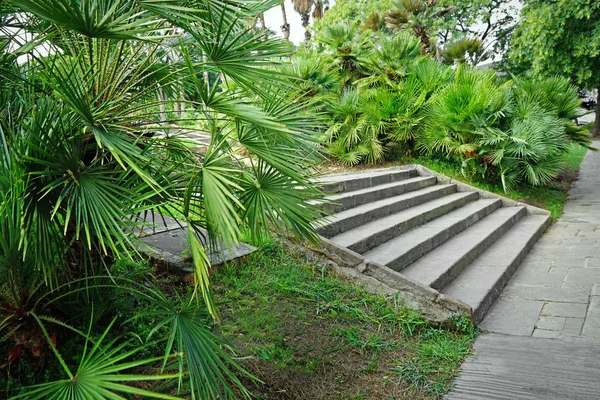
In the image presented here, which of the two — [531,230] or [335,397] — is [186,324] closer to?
[335,397]

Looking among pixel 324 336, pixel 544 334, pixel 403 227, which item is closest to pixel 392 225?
pixel 403 227

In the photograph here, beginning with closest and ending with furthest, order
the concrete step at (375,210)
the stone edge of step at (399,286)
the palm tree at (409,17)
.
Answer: the stone edge of step at (399,286) < the concrete step at (375,210) < the palm tree at (409,17)

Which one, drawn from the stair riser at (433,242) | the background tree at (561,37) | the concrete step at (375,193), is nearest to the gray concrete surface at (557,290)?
the stair riser at (433,242)

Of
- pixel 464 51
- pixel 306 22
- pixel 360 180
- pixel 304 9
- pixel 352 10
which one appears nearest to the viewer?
pixel 360 180

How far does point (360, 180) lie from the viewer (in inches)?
269

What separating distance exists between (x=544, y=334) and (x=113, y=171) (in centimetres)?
366

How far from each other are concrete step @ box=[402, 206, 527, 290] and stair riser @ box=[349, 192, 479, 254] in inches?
17.5

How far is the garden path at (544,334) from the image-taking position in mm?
3107

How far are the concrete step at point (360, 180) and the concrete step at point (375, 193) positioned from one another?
0.28 ft

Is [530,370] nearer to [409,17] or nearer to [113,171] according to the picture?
[113,171]

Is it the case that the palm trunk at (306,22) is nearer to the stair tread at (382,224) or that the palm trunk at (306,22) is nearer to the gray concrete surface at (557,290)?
the stair tread at (382,224)

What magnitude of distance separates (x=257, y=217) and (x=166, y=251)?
1.59 m

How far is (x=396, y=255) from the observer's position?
4.75 meters

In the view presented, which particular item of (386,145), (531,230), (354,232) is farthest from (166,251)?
(386,145)
